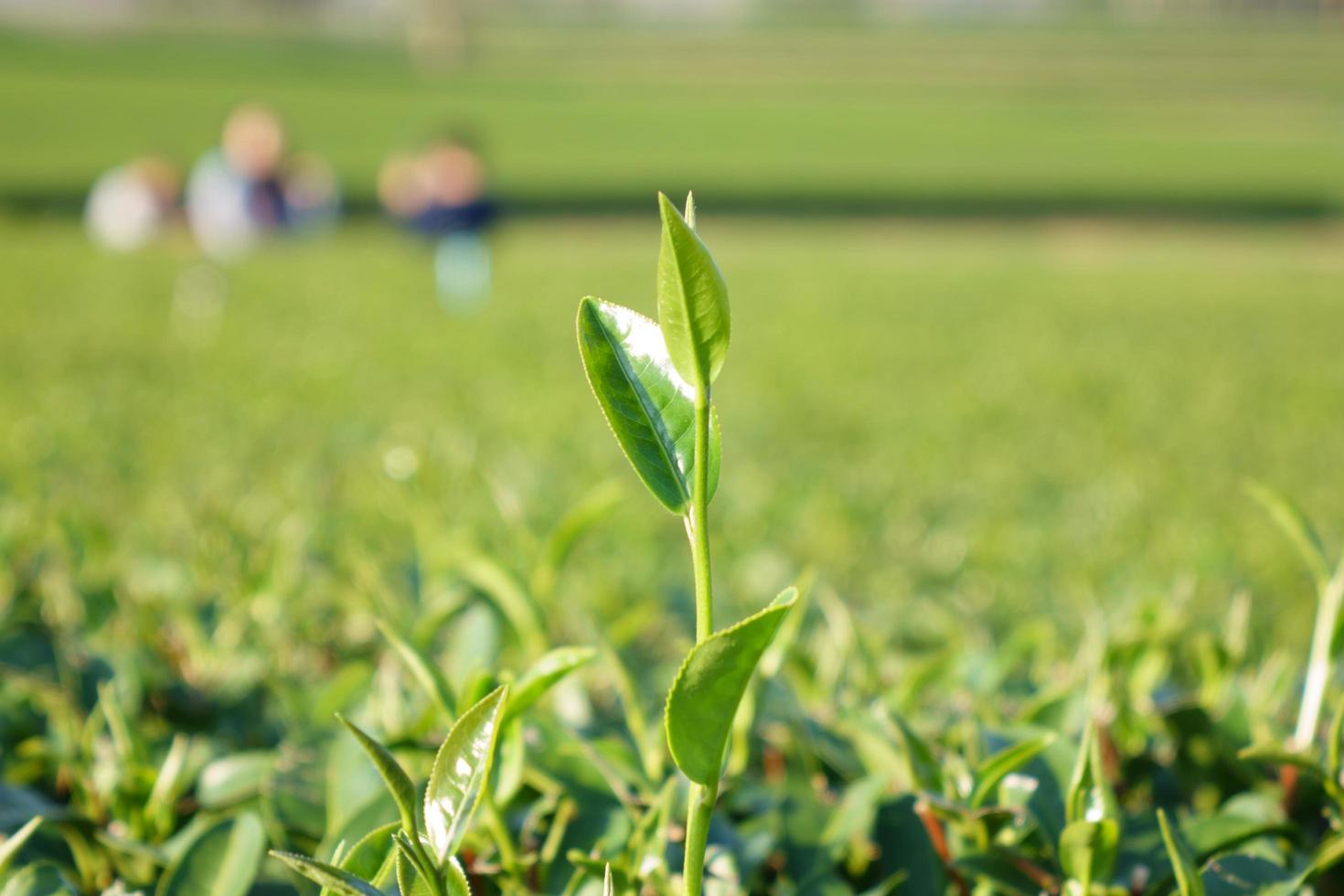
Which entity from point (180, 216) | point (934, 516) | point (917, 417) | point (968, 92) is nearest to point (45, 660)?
point (934, 516)

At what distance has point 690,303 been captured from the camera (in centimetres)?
74

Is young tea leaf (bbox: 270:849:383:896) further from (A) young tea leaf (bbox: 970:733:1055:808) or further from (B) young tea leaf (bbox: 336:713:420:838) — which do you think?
(A) young tea leaf (bbox: 970:733:1055:808)

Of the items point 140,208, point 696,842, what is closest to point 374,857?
point 696,842

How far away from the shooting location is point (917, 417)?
21.1ft

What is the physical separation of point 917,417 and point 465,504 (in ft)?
10.3

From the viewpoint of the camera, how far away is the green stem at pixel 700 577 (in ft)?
2.51

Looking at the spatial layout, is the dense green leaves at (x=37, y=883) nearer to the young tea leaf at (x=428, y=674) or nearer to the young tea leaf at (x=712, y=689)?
the young tea leaf at (x=428, y=674)

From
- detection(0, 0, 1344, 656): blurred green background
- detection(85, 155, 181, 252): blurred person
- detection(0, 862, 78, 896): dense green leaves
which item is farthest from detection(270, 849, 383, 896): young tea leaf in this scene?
detection(85, 155, 181, 252): blurred person

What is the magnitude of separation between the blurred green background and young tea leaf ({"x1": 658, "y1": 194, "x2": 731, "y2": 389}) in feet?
2.41

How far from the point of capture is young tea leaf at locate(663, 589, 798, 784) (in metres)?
0.75

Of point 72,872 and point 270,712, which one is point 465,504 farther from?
point 72,872

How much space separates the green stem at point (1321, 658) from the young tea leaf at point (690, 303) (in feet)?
2.30

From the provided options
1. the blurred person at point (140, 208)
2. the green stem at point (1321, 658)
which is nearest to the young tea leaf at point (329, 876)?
the green stem at point (1321, 658)

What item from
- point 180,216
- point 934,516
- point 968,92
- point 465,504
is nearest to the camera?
point 465,504
